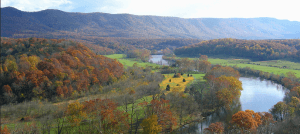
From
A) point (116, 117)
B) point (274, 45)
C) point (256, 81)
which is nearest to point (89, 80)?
point (116, 117)

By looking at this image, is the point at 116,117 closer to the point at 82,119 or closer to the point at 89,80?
the point at 82,119

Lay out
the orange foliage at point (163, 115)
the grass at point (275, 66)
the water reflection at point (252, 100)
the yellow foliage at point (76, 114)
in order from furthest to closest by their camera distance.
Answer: the grass at point (275, 66) < the water reflection at point (252, 100) < the orange foliage at point (163, 115) < the yellow foliage at point (76, 114)

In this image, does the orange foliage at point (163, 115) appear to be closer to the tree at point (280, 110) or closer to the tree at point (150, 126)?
the tree at point (150, 126)

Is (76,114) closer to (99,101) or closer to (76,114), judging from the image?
(76,114)

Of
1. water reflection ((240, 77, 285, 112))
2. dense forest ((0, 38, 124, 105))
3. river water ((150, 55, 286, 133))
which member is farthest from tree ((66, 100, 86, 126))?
water reflection ((240, 77, 285, 112))

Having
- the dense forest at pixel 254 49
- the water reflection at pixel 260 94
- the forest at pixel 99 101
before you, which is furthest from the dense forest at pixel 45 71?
the dense forest at pixel 254 49

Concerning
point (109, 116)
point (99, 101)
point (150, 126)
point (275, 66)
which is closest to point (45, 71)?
point (99, 101)
